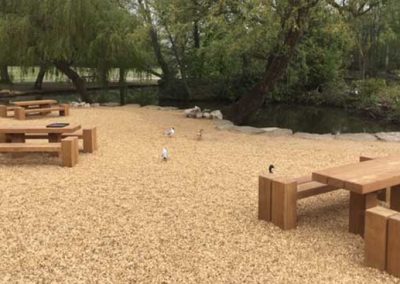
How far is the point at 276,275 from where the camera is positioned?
300 cm

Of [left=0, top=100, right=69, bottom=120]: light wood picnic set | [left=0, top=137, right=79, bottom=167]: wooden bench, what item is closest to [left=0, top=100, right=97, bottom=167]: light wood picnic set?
[left=0, top=137, right=79, bottom=167]: wooden bench

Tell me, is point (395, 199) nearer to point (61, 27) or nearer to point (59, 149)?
point (59, 149)

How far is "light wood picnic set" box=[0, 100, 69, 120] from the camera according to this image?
10852 mm

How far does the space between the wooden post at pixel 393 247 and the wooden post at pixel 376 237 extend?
2cm

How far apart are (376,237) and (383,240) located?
5 centimetres

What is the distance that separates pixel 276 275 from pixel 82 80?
12.8m

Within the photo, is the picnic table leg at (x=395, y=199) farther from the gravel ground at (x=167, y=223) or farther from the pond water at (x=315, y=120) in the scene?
the pond water at (x=315, y=120)

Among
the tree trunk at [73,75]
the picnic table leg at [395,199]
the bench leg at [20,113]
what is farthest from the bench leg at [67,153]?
the tree trunk at [73,75]

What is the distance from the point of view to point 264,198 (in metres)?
3.90

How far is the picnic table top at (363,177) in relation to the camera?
3.26 m

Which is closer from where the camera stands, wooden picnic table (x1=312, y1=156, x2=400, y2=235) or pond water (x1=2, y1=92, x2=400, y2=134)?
wooden picnic table (x1=312, y1=156, x2=400, y2=235)

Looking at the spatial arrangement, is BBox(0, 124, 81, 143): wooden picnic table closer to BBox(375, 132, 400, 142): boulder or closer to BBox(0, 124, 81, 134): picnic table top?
BBox(0, 124, 81, 134): picnic table top

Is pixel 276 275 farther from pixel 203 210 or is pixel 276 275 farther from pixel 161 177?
pixel 161 177

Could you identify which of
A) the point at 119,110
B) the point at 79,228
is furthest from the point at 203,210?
the point at 119,110
